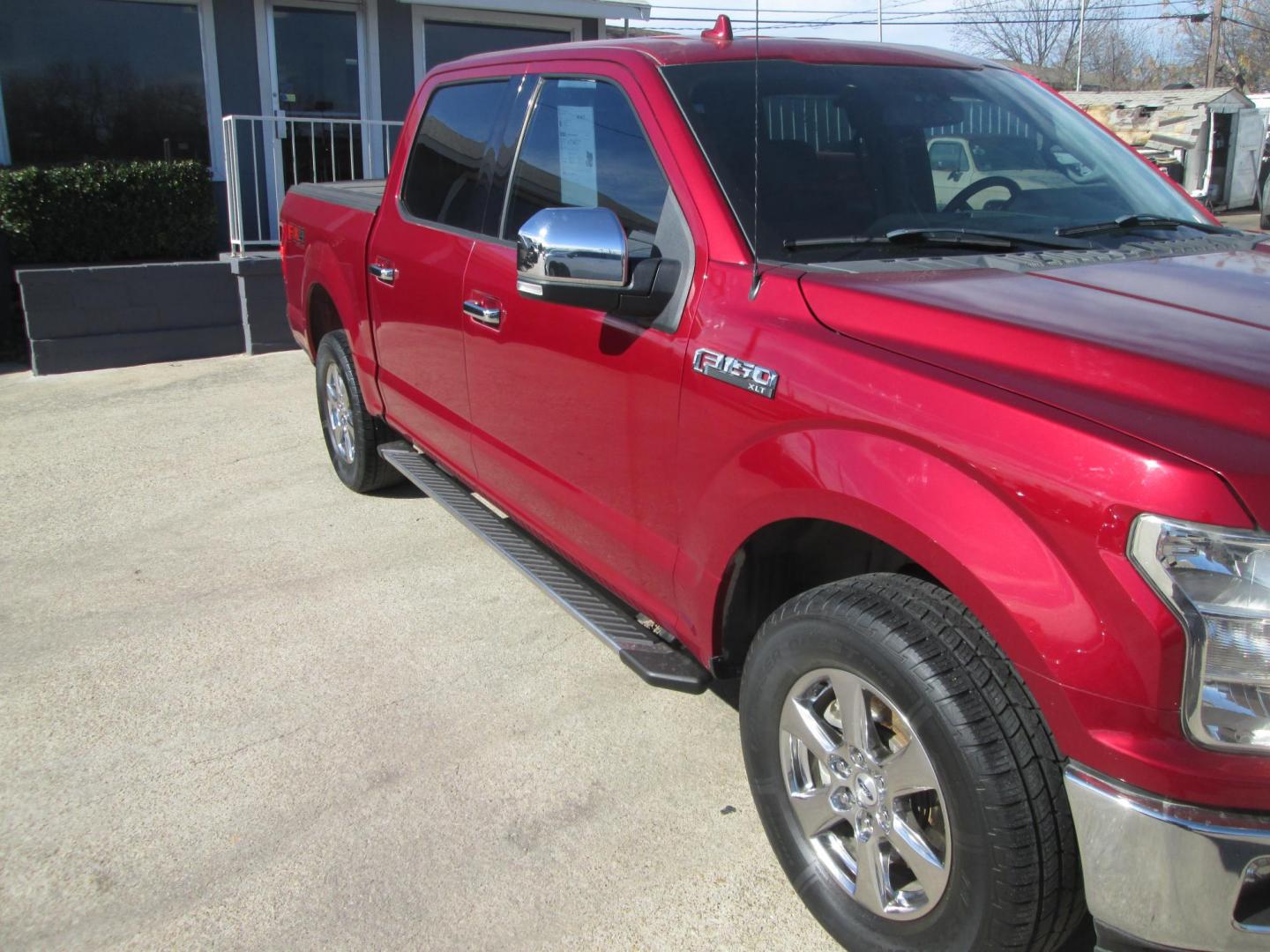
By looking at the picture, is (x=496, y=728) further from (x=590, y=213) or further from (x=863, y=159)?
(x=863, y=159)

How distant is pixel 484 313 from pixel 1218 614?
98.3 inches

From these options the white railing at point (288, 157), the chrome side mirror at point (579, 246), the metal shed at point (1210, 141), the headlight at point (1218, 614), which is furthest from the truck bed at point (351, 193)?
the metal shed at point (1210, 141)

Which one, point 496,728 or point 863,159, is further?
point 496,728

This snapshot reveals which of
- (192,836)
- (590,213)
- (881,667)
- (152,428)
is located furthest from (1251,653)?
(152,428)

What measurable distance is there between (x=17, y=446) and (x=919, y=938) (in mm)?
6343

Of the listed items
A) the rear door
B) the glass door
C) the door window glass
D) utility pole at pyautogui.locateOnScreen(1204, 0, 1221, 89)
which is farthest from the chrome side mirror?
utility pole at pyautogui.locateOnScreen(1204, 0, 1221, 89)

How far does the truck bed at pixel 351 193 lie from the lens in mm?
4996

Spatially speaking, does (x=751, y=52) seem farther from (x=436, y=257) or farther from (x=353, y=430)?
(x=353, y=430)

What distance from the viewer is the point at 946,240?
2.87 meters

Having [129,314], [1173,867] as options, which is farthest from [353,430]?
[129,314]

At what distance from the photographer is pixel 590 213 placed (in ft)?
9.02

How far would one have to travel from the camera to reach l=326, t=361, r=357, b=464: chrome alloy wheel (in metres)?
5.46

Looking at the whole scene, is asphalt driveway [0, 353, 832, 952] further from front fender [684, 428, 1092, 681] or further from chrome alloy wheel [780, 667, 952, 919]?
front fender [684, 428, 1092, 681]

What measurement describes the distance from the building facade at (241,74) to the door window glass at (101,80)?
11 mm
